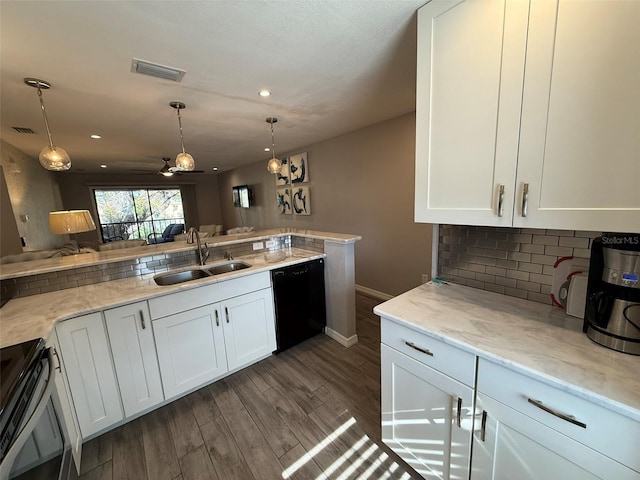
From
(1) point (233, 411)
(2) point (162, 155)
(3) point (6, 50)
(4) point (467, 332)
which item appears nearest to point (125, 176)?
(2) point (162, 155)

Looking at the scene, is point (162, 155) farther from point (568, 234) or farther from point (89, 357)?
point (568, 234)

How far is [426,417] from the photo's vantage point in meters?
1.24

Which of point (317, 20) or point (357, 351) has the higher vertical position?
point (317, 20)

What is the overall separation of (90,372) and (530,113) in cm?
268

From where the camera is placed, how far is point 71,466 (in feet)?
4.05

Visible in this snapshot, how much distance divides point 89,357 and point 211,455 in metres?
0.97

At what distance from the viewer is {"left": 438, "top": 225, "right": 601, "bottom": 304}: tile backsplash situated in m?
1.22

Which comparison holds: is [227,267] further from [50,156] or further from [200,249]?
[50,156]

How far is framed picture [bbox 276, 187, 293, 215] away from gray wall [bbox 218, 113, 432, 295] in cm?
71

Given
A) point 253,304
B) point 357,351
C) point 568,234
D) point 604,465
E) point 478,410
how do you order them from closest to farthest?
point 604,465 < point 478,410 < point 568,234 < point 253,304 < point 357,351

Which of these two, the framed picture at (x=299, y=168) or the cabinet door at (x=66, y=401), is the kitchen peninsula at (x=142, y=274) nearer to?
the cabinet door at (x=66, y=401)

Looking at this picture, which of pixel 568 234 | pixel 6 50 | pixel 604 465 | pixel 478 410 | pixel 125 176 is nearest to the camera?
pixel 604 465

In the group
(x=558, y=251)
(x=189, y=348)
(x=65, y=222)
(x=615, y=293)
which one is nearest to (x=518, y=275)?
(x=558, y=251)

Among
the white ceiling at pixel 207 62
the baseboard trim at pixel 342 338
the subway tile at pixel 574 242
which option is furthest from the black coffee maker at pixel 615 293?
the baseboard trim at pixel 342 338
